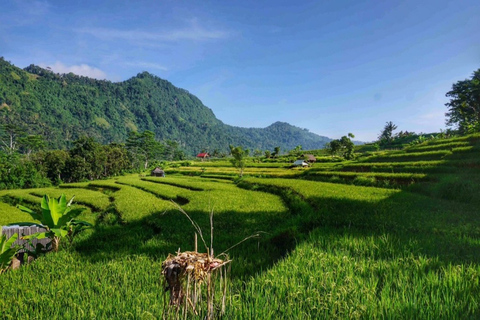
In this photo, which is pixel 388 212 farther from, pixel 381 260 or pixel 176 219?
pixel 176 219

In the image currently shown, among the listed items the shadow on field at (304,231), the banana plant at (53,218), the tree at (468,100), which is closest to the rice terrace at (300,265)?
the shadow on field at (304,231)

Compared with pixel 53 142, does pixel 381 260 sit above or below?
below

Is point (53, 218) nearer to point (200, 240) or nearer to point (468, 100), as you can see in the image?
point (200, 240)

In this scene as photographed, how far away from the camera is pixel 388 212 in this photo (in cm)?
701

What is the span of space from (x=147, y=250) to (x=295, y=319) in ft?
13.5

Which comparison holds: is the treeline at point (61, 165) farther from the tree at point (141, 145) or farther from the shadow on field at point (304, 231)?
the shadow on field at point (304, 231)

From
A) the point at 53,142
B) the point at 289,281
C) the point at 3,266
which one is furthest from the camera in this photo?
the point at 53,142

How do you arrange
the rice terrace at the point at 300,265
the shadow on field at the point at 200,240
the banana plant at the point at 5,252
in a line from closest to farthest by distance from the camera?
the rice terrace at the point at 300,265
the banana plant at the point at 5,252
the shadow on field at the point at 200,240

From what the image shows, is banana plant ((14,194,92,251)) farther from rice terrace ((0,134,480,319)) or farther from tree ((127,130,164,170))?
tree ((127,130,164,170))

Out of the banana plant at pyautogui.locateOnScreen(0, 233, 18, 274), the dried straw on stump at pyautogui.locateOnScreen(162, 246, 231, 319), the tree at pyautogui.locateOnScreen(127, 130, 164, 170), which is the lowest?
the banana plant at pyautogui.locateOnScreen(0, 233, 18, 274)

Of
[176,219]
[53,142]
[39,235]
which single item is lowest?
[176,219]

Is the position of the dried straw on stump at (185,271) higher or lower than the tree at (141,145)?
lower

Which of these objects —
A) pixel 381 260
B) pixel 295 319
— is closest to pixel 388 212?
pixel 381 260

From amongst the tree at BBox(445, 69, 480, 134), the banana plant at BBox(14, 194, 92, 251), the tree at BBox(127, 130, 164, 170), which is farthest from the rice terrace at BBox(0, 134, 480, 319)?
the tree at BBox(127, 130, 164, 170)
